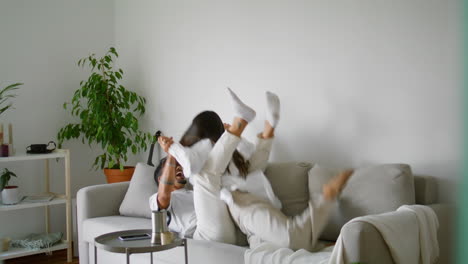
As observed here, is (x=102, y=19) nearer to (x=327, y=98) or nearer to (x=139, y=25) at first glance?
(x=139, y=25)

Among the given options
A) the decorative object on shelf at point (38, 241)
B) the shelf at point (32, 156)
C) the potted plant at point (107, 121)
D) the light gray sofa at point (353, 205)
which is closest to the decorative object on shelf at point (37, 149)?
the shelf at point (32, 156)

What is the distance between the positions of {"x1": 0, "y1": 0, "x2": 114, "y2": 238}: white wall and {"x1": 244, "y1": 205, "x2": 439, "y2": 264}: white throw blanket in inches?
109

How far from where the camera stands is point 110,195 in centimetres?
370

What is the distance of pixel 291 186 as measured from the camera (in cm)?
296

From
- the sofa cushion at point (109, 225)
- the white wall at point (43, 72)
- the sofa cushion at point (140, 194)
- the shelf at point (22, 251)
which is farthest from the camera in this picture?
the white wall at point (43, 72)

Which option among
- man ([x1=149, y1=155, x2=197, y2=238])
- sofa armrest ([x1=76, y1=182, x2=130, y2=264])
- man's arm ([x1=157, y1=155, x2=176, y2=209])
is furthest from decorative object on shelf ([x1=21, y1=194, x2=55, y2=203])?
man's arm ([x1=157, y1=155, x2=176, y2=209])

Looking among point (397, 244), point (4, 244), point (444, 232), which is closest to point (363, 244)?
point (397, 244)

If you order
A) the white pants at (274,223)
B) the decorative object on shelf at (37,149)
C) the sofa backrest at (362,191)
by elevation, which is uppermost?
the decorative object on shelf at (37,149)

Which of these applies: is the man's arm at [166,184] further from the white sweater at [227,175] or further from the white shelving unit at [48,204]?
the white shelving unit at [48,204]

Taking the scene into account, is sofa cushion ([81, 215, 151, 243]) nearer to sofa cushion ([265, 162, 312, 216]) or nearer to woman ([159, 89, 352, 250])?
woman ([159, 89, 352, 250])

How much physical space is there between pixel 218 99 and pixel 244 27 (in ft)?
1.91

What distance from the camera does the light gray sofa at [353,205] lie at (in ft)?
6.72

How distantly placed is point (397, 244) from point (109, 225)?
1.93m

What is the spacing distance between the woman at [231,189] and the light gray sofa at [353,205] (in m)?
0.13
